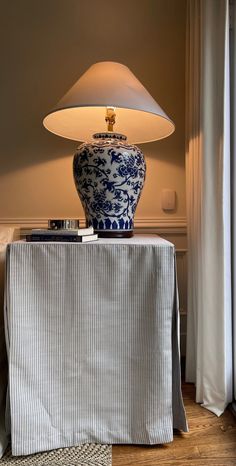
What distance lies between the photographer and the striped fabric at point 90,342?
2.99 feet

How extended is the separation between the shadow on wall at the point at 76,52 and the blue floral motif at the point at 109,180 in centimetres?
49

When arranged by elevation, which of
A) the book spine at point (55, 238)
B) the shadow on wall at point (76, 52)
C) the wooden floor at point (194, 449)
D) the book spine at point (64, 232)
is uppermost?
the shadow on wall at point (76, 52)

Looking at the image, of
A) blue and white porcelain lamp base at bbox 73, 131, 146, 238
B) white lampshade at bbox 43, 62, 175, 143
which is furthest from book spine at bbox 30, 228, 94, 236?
white lampshade at bbox 43, 62, 175, 143

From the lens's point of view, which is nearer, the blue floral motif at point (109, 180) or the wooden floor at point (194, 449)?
the wooden floor at point (194, 449)

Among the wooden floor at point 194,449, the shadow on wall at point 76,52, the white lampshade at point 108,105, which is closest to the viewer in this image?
the wooden floor at point 194,449

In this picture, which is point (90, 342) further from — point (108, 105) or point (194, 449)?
point (108, 105)

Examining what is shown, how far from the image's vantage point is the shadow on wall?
150cm

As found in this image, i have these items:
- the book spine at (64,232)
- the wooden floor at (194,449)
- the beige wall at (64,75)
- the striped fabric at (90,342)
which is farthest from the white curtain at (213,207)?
the book spine at (64,232)

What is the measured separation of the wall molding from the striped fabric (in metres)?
0.60

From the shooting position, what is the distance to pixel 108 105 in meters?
0.98

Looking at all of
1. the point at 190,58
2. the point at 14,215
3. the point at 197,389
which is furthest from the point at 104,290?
the point at 190,58

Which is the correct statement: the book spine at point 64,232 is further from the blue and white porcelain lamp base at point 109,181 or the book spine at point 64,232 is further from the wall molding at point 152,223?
the wall molding at point 152,223

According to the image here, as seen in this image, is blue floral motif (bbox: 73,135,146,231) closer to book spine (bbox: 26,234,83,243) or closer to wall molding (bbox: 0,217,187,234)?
book spine (bbox: 26,234,83,243)

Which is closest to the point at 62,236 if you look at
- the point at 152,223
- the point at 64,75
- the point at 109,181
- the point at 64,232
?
the point at 64,232
